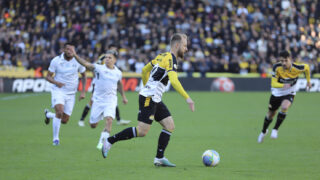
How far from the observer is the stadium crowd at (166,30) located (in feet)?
108

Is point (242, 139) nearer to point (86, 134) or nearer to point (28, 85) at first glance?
point (86, 134)

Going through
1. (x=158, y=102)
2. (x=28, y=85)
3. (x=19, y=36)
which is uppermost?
(x=158, y=102)

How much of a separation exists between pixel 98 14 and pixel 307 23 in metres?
13.4

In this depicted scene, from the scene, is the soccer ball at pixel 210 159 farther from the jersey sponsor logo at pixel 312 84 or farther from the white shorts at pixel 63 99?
the jersey sponsor logo at pixel 312 84

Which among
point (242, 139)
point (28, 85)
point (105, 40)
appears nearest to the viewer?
point (242, 139)

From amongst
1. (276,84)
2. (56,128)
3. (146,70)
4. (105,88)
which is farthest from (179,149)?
(276,84)

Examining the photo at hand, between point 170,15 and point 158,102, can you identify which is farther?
point 170,15

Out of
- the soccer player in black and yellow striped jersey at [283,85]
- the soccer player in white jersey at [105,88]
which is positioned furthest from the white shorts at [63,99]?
the soccer player in black and yellow striped jersey at [283,85]

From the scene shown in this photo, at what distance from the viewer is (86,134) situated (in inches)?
570

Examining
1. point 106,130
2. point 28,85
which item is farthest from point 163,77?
point 28,85

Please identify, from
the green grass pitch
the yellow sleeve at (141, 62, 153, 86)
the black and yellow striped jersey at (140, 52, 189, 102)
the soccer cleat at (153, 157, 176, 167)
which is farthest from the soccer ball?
the yellow sleeve at (141, 62, 153, 86)

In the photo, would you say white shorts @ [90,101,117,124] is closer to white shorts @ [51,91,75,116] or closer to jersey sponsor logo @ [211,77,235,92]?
white shorts @ [51,91,75,116]

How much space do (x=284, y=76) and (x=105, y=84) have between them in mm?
4412

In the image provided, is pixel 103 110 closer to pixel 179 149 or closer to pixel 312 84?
pixel 179 149
